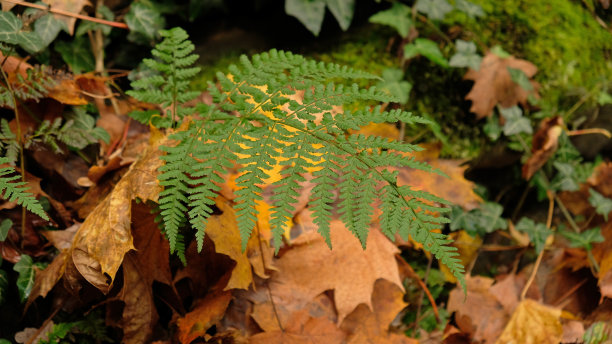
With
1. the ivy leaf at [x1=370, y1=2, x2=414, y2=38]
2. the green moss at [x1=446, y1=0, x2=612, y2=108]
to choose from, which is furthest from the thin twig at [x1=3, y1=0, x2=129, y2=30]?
the green moss at [x1=446, y1=0, x2=612, y2=108]

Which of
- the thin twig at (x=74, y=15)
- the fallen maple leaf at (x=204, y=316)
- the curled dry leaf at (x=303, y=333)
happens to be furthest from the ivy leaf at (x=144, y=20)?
the curled dry leaf at (x=303, y=333)

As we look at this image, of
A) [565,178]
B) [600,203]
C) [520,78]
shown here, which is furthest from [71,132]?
[600,203]

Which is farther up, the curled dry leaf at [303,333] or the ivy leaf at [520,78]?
the ivy leaf at [520,78]

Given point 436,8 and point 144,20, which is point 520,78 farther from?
point 144,20

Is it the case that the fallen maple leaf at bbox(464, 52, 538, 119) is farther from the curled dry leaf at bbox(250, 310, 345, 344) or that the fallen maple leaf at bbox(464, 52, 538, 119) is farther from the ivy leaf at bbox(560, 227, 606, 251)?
the curled dry leaf at bbox(250, 310, 345, 344)

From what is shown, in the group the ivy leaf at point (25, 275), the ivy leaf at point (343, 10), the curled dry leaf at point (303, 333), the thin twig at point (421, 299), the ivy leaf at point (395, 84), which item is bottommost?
the thin twig at point (421, 299)

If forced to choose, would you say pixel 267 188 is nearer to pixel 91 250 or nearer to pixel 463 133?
pixel 91 250

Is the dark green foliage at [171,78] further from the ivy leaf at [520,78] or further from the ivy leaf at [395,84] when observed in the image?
the ivy leaf at [520,78]
